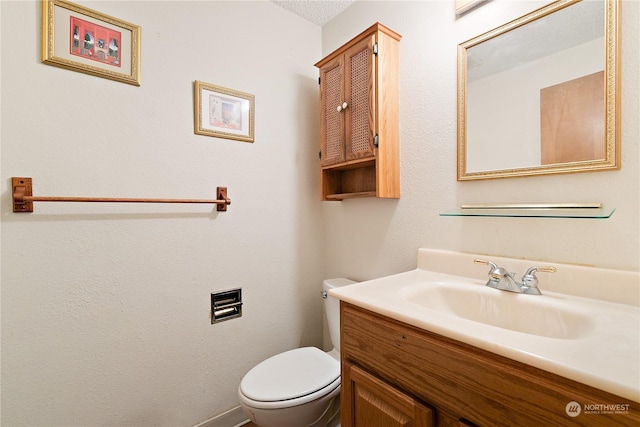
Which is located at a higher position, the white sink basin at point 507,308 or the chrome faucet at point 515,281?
the chrome faucet at point 515,281

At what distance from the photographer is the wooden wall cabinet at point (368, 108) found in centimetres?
132

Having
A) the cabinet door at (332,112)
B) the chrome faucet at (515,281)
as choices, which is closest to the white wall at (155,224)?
the cabinet door at (332,112)

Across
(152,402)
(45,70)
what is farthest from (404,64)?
(152,402)

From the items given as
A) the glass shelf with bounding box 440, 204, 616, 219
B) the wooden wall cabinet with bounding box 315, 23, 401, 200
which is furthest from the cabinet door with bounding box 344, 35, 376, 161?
the glass shelf with bounding box 440, 204, 616, 219

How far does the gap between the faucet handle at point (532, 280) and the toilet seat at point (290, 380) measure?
0.83 metres

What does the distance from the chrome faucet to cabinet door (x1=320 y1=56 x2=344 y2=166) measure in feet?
2.84

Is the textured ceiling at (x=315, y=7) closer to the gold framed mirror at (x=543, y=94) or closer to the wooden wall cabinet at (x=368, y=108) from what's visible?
the wooden wall cabinet at (x=368, y=108)

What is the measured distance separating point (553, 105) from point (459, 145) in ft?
1.03

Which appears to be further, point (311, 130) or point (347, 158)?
point (311, 130)

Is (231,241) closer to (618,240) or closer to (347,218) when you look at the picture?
(347,218)

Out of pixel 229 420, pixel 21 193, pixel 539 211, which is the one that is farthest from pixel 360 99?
pixel 229 420

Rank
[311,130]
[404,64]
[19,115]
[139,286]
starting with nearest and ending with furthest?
[19,115] < [139,286] < [404,64] < [311,130]

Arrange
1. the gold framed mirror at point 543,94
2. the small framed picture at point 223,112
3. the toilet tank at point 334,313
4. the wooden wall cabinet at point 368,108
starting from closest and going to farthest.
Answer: the gold framed mirror at point 543,94
the wooden wall cabinet at point 368,108
the small framed picture at point 223,112
the toilet tank at point 334,313

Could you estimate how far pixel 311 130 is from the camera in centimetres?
185
